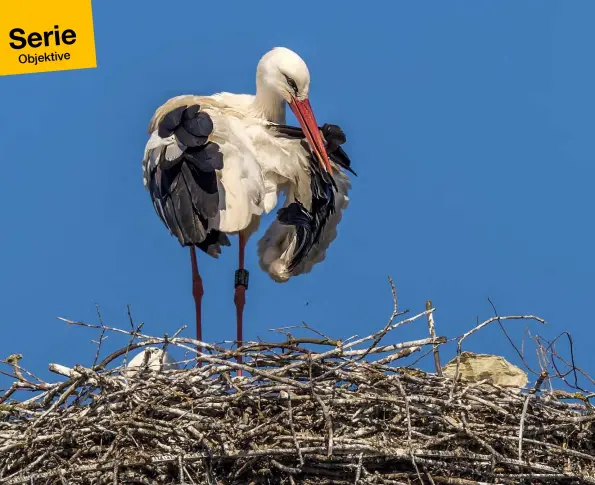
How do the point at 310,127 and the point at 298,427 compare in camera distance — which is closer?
the point at 298,427

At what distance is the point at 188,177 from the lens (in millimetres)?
7223

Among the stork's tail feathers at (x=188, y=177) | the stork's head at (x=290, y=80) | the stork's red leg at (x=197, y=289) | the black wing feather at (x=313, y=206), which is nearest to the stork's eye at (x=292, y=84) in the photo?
the stork's head at (x=290, y=80)

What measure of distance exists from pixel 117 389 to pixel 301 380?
0.65m

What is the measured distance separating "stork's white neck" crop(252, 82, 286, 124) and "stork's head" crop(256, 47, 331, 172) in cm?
1

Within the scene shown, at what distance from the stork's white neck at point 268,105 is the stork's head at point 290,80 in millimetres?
15

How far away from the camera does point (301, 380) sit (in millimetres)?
5785

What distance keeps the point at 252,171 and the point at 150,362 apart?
1256 mm

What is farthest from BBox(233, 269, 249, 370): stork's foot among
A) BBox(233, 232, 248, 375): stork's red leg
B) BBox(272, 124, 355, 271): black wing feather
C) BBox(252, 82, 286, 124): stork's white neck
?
BBox(252, 82, 286, 124): stork's white neck

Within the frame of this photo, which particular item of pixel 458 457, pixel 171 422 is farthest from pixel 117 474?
pixel 458 457

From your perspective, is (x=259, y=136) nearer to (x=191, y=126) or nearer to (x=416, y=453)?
(x=191, y=126)

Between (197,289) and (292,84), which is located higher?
(292,84)

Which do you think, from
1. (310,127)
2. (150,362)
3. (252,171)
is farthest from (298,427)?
(310,127)

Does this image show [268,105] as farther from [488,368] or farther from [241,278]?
[488,368]

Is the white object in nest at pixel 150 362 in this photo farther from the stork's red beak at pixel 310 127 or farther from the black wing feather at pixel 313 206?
the stork's red beak at pixel 310 127
